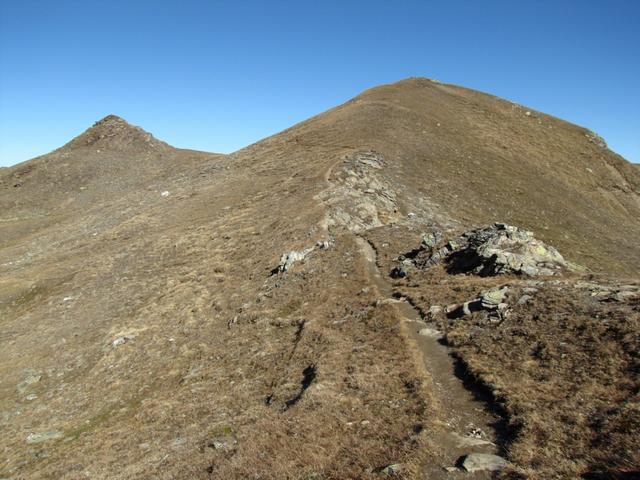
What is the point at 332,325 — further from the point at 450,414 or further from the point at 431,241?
the point at 431,241

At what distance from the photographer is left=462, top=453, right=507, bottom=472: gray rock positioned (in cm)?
977

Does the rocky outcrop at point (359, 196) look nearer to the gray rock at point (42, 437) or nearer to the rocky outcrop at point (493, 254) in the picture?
the rocky outcrop at point (493, 254)

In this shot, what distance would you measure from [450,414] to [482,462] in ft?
8.34

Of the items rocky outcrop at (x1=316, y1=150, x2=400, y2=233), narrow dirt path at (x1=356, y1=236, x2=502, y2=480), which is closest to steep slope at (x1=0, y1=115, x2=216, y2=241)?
rocky outcrop at (x1=316, y1=150, x2=400, y2=233)

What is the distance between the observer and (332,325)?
2047 centimetres

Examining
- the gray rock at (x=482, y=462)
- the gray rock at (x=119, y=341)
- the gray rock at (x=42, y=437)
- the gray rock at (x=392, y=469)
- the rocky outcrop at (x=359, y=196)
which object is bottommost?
the gray rock at (x=42, y=437)

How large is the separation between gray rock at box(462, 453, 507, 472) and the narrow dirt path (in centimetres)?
17

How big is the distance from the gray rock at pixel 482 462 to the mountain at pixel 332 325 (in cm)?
9

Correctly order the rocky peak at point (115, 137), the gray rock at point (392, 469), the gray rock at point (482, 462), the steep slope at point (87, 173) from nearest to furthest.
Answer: the gray rock at point (482, 462) < the gray rock at point (392, 469) < the steep slope at point (87, 173) < the rocky peak at point (115, 137)

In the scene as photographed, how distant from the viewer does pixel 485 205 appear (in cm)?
4444

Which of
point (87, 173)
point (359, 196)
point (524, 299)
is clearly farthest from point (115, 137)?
point (524, 299)

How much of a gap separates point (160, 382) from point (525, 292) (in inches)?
690

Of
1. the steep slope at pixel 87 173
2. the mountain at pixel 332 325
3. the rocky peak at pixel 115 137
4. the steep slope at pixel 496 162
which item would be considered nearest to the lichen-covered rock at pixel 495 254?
the mountain at pixel 332 325

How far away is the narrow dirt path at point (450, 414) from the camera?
10281 mm
